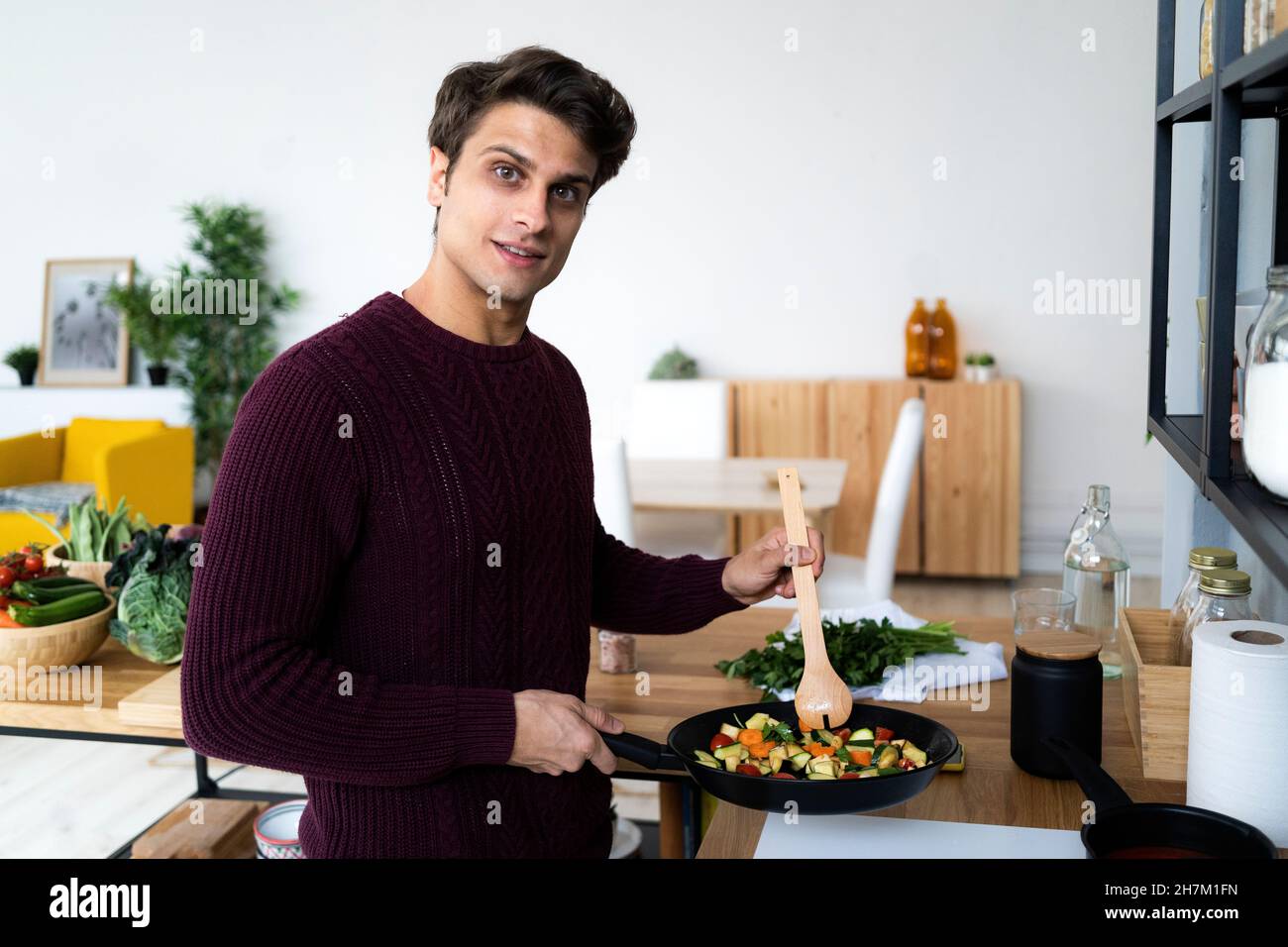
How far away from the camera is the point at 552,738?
4.14 ft

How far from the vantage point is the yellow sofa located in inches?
210

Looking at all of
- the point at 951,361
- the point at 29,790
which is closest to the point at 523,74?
the point at 29,790

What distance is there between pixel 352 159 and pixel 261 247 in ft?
2.34

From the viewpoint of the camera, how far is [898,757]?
1.39 metres

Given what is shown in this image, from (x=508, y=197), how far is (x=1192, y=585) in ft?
3.15

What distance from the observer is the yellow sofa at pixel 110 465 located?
5336 millimetres

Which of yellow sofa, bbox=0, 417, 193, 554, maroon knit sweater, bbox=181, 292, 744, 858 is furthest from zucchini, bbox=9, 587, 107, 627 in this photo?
yellow sofa, bbox=0, 417, 193, 554

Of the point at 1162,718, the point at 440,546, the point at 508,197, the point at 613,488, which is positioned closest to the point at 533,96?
the point at 508,197

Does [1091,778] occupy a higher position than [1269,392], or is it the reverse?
[1269,392]

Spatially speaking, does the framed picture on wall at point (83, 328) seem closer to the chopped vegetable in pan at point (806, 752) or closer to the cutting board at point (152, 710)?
the cutting board at point (152, 710)

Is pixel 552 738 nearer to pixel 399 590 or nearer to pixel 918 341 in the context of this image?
pixel 399 590

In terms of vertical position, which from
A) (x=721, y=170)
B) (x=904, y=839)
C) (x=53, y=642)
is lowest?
(x=904, y=839)

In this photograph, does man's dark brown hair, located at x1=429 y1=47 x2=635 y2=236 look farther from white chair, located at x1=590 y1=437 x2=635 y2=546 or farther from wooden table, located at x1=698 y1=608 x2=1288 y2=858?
white chair, located at x1=590 y1=437 x2=635 y2=546

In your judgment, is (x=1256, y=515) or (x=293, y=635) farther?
(x=293, y=635)
